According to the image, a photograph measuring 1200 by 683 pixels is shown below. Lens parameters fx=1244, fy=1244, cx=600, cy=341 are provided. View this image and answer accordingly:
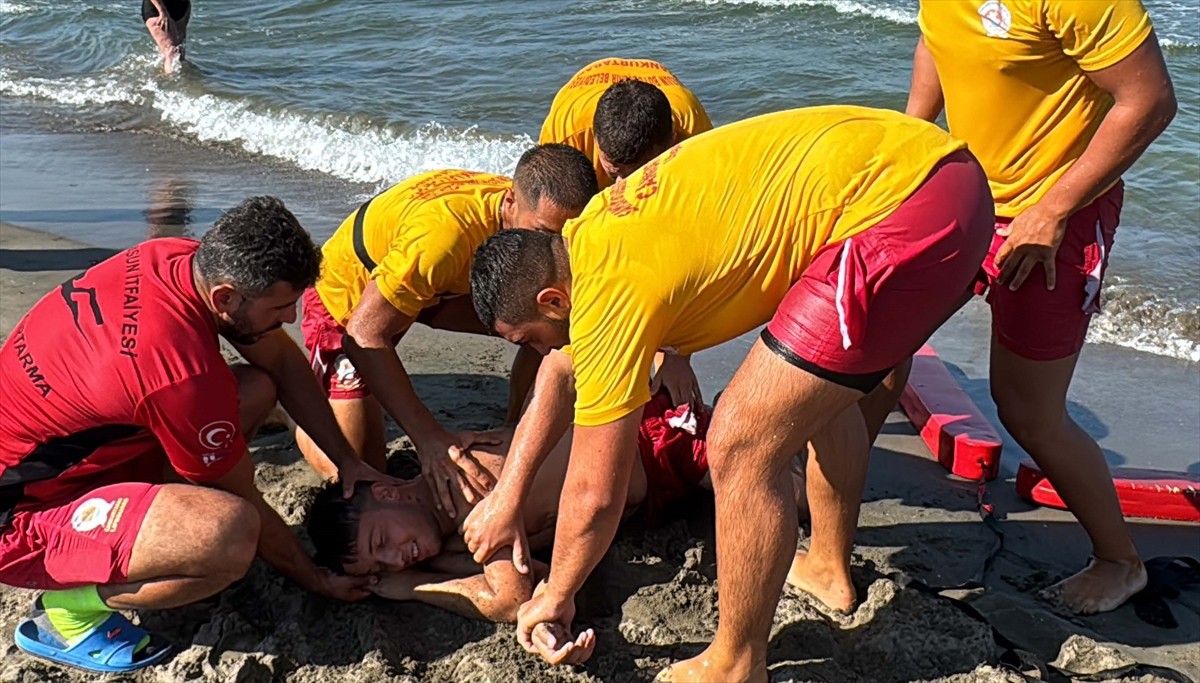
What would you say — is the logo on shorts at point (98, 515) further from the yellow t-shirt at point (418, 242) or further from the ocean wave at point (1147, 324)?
the ocean wave at point (1147, 324)

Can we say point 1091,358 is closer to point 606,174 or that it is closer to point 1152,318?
point 1152,318

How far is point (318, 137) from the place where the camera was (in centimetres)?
961

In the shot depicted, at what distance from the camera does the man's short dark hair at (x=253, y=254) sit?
3189mm

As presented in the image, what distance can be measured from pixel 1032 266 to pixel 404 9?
11.6m

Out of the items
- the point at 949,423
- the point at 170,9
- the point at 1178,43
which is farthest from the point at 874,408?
the point at 170,9

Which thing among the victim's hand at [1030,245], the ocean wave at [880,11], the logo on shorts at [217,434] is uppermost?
the victim's hand at [1030,245]

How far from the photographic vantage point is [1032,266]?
11.1ft

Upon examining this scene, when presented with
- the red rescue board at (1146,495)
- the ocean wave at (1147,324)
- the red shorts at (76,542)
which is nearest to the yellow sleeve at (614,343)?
the red shorts at (76,542)

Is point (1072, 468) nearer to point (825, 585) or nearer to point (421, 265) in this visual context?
point (825, 585)

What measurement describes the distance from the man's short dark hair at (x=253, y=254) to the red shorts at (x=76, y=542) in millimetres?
592

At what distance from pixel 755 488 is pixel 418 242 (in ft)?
4.91

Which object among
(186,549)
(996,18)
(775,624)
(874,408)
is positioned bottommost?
(775,624)

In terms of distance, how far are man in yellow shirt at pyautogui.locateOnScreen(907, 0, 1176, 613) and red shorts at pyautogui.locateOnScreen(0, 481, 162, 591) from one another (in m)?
2.41

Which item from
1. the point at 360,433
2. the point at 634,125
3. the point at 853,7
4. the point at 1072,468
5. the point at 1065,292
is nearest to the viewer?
the point at 1065,292
